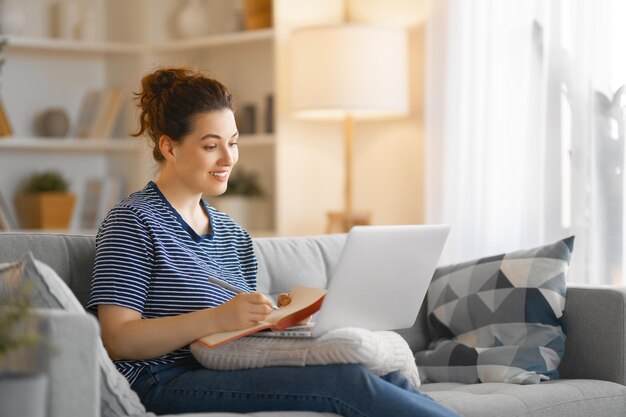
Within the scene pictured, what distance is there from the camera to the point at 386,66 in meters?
4.18

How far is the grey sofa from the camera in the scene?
7.77 ft

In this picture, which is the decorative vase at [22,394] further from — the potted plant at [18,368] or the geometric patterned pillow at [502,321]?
the geometric patterned pillow at [502,321]

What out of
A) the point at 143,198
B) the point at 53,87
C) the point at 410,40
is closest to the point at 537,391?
the point at 143,198

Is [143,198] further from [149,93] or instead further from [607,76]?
[607,76]

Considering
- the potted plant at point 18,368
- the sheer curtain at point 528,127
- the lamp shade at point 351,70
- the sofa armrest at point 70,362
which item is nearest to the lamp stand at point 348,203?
the lamp shade at point 351,70

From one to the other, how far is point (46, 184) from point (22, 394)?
11.3ft

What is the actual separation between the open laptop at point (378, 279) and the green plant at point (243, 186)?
257 cm

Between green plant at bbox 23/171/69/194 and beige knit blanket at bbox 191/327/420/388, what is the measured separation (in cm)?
294

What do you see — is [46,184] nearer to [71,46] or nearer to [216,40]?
[71,46]

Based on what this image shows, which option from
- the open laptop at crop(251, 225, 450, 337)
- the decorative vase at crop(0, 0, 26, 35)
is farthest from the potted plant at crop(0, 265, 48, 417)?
the decorative vase at crop(0, 0, 26, 35)

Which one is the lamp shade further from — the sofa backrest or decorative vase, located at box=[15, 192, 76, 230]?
decorative vase, located at box=[15, 192, 76, 230]

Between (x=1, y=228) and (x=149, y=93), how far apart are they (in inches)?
96.8

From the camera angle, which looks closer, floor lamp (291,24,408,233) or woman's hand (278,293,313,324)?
woman's hand (278,293,313,324)

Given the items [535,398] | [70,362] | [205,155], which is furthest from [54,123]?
[70,362]
